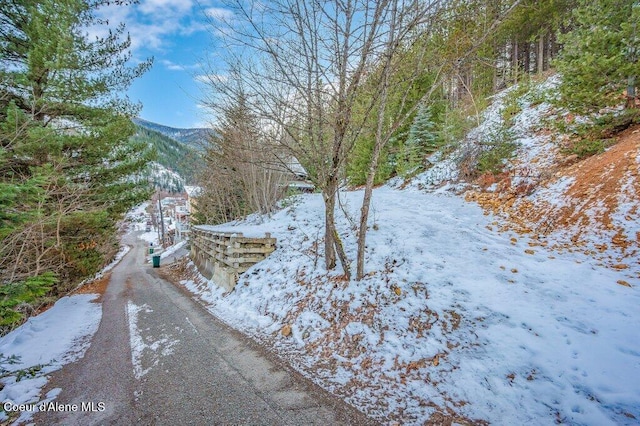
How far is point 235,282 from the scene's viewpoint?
21.5 feet

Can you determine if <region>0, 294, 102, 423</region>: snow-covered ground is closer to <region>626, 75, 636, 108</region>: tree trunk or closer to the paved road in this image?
the paved road

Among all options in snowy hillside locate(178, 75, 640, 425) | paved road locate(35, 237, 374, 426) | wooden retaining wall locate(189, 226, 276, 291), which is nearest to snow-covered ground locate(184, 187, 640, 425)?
snowy hillside locate(178, 75, 640, 425)

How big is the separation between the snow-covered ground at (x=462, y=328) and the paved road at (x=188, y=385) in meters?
0.35

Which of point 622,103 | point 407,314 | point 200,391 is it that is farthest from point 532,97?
point 200,391

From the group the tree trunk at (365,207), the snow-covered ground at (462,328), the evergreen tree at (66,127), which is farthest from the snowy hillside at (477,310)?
the evergreen tree at (66,127)

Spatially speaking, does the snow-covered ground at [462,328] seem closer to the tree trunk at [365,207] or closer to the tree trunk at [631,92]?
the tree trunk at [365,207]

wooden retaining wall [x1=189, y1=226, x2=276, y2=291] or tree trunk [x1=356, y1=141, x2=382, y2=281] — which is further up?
tree trunk [x1=356, y1=141, x2=382, y2=281]

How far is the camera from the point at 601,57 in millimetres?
5875

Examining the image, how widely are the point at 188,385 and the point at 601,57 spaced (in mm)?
9951

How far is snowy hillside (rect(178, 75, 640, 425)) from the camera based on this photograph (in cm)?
244

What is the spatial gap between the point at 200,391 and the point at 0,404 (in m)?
2.14

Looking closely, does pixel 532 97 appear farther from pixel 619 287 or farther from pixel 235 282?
pixel 235 282

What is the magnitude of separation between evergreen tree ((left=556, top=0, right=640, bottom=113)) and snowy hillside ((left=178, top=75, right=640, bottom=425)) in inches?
59.8

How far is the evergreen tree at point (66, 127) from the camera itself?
5754mm
